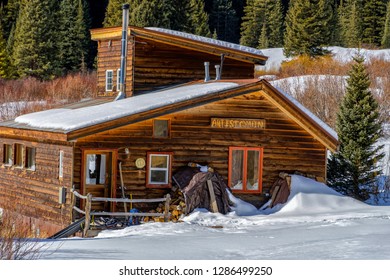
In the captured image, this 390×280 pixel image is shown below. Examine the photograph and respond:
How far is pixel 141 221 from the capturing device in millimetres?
22578

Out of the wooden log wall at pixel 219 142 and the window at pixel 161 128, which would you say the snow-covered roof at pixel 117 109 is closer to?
the wooden log wall at pixel 219 142

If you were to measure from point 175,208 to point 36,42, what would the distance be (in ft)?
162

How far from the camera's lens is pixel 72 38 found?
76.0 meters

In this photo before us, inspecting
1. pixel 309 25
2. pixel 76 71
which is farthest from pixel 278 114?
pixel 76 71

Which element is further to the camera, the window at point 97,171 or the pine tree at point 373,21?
the pine tree at point 373,21

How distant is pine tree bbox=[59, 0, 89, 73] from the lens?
74375 mm

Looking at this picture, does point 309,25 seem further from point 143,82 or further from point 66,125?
point 66,125

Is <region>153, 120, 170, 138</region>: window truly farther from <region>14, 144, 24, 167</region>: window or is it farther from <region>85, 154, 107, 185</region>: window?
<region>14, 144, 24, 167</region>: window

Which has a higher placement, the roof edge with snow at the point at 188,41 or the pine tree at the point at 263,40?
the pine tree at the point at 263,40

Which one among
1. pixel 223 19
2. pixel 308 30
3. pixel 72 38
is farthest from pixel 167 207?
pixel 223 19

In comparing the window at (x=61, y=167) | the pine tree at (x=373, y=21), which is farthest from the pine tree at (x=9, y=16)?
the window at (x=61, y=167)

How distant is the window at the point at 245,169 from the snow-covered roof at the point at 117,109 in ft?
7.45

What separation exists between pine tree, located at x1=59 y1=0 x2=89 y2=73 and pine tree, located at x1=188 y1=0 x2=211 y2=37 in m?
10.9

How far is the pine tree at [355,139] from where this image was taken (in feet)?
96.4
